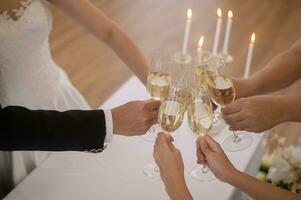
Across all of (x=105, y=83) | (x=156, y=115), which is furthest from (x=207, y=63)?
(x=105, y=83)

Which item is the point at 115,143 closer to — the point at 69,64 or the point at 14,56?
the point at 14,56

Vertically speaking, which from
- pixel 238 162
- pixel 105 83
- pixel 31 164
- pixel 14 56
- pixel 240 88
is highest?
pixel 14 56

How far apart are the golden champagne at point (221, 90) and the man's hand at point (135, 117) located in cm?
18

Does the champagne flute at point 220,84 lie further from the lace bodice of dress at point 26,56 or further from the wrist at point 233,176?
the lace bodice of dress at point 26,56

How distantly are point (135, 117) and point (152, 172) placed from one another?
7.7 inches

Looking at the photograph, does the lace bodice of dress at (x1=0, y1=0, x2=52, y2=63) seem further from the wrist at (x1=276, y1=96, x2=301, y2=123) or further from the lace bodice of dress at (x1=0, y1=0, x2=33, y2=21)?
the wrist at (x1=276, y1=96, x2=301, y2=123)

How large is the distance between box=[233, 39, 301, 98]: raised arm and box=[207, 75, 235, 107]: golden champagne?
302mm

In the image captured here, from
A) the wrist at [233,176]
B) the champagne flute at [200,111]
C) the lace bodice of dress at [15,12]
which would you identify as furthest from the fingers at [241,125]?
the lace bodice of dress at [15,12]

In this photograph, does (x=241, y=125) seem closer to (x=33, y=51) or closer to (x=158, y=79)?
(x=158, y=79)

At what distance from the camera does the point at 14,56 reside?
1.53 meters

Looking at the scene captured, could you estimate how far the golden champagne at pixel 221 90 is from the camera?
1.30 meters

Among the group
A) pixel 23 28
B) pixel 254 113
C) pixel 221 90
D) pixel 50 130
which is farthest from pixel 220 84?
pixel 23 28

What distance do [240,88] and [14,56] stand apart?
855mm

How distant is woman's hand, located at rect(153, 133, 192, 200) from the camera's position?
1078mm
